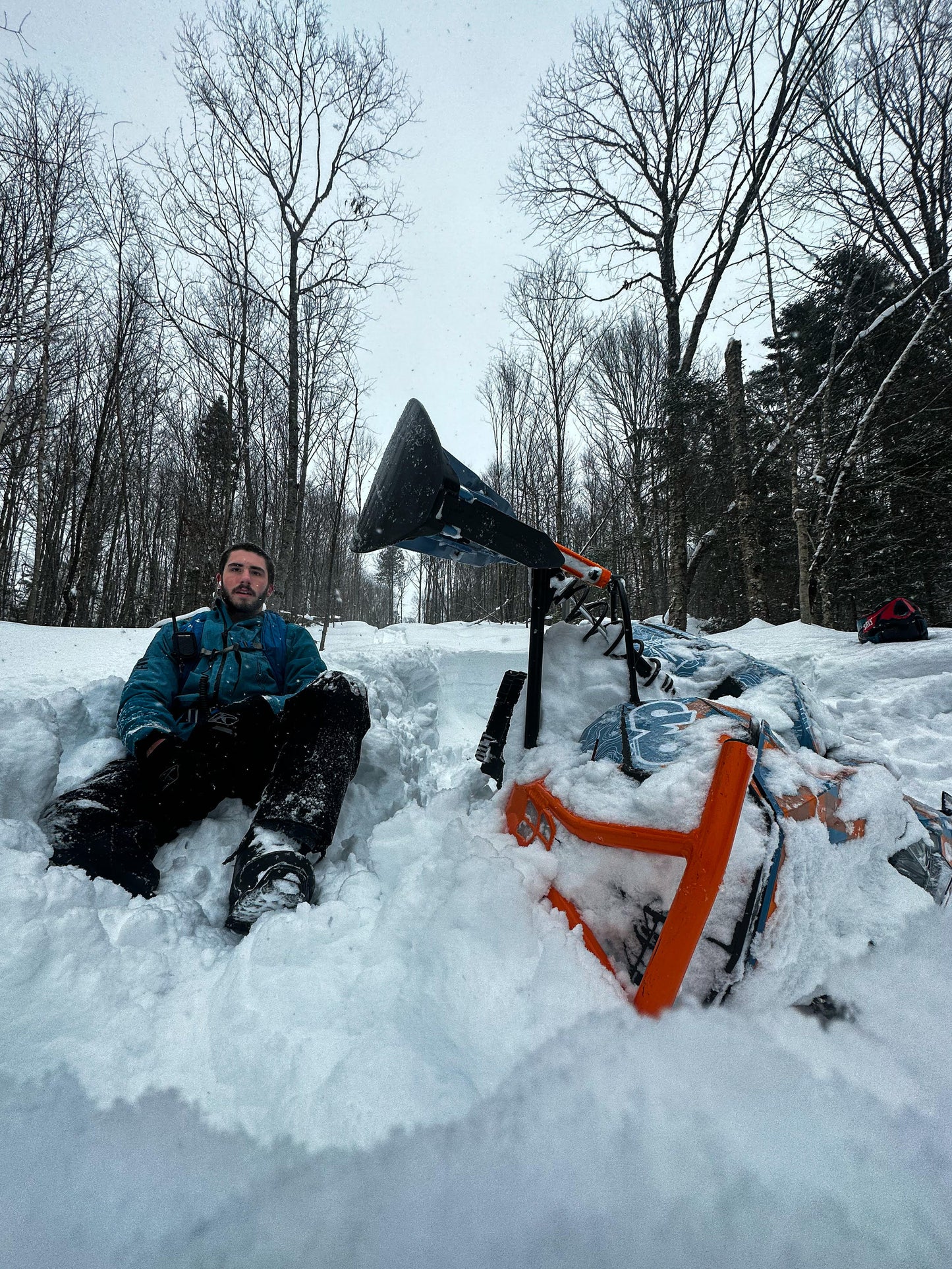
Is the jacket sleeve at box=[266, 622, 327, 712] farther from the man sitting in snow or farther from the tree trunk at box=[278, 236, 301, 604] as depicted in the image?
the tree trunk at box=[278, 236, 301, 604]

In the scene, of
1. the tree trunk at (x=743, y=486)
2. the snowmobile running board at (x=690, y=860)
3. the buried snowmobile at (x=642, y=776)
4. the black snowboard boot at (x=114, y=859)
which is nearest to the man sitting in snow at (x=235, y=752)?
the black snowboard boot at (x=114, y=859)

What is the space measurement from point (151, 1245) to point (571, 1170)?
0.56 meters

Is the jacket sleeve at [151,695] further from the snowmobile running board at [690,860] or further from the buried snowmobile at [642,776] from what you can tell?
the snowmobile running board at [690,860]

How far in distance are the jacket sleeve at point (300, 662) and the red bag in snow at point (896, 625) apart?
4835 millimetres

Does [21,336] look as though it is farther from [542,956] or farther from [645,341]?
[645,341]

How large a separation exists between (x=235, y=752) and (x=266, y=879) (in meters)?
0.64

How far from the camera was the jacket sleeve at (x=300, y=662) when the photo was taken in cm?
222

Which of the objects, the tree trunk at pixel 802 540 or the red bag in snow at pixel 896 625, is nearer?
the red bag in snow at pixel 896 625

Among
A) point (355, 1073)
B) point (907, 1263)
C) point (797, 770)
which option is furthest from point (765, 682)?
point (355, 1073)

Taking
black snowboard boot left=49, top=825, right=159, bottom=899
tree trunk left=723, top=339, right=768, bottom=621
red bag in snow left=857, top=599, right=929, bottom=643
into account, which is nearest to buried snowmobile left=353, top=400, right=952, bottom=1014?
black snowboard boot left=49, top=825, right=159, bottom=899

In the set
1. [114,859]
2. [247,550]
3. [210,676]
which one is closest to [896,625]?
[247,550]

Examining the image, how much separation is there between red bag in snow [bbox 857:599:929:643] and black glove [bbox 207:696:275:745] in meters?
5.08

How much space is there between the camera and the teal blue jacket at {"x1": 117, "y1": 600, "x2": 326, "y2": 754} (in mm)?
1830

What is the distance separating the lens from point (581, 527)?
710 inches
